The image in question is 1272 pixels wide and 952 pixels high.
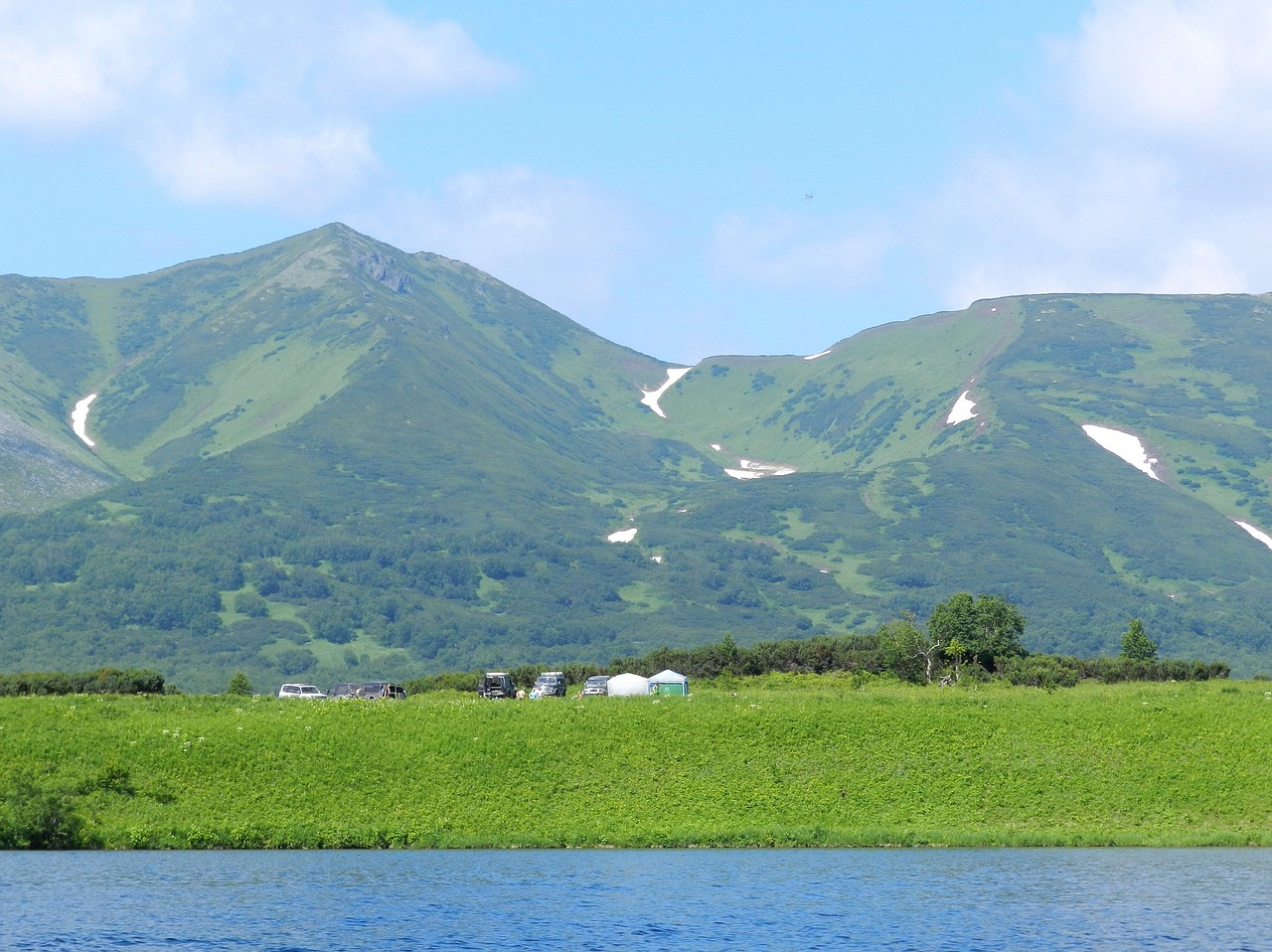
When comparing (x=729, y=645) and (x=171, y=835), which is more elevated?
(x=729, y=645)

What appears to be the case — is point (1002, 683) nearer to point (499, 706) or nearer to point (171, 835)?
point (499, 706)

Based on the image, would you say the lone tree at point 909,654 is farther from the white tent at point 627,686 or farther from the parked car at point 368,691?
the parked car at point 368,691

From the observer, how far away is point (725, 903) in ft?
130

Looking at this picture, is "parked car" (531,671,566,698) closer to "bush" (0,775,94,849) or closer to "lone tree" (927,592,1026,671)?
"lone tree" (927,592,1026,671)

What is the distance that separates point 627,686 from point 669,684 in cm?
303

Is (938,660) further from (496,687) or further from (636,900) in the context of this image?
(636,900)

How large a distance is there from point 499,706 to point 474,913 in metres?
27.4

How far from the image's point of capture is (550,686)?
8569 centimetres

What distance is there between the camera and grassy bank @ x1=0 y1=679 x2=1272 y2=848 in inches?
2110

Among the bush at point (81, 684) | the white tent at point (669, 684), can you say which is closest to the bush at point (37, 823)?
the bush at point (81, 684)

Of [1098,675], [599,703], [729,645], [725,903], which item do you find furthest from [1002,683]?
[725,903]

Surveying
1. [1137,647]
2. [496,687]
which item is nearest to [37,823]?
[496,687]

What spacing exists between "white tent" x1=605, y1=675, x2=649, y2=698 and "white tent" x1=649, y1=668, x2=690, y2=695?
0.59m

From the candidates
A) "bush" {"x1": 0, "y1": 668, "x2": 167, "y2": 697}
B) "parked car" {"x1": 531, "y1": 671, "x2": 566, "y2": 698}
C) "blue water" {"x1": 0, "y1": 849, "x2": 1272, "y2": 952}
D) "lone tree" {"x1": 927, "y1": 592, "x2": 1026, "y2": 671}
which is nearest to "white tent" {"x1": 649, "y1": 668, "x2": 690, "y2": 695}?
"parked car" {"x1": 531, "y1": 671, "x2": 566, "y2": 698}
